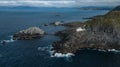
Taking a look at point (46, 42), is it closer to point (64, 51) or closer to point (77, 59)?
point (64, 51)

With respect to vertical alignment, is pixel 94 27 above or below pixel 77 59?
above

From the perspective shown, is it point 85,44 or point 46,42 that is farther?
point 46,42

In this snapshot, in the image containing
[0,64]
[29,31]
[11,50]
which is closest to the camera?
[0,64]

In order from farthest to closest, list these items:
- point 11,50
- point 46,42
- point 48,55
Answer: point 46,42 → point 11,50 → point 48,55

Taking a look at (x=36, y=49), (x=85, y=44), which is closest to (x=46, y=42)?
(x=36, y=49)

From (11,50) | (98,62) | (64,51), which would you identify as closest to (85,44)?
(64,51)

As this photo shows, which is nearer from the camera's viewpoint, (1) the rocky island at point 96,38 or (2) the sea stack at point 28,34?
(1) the rocky island at point 96,38

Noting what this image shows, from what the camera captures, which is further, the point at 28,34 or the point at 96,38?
the point at 28,34

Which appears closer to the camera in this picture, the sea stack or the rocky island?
the rocky island

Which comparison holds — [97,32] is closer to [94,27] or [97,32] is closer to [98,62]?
[94,27]

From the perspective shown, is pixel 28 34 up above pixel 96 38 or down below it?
below
